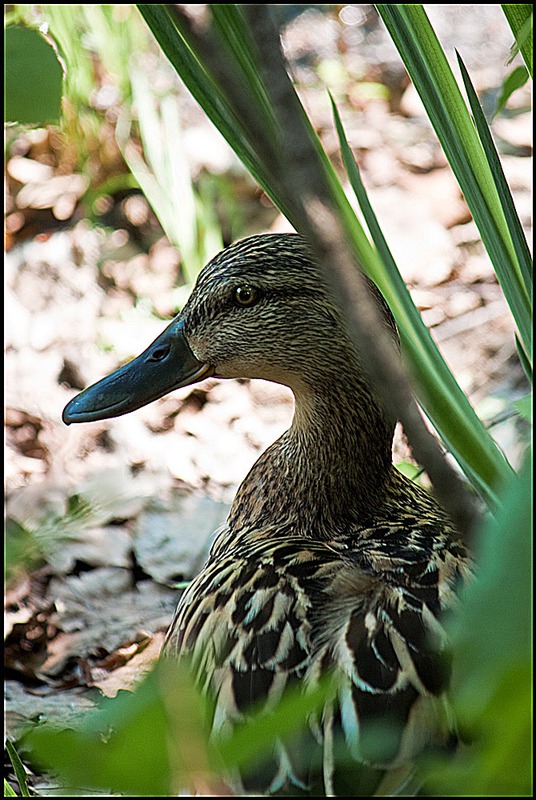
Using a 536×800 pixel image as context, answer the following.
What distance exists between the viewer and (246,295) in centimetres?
157

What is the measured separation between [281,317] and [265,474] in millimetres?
285

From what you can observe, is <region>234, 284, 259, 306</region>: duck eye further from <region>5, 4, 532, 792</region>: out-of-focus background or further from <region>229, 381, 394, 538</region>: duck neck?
<region>5, 4, 532, 792</region>: out-of-focus background

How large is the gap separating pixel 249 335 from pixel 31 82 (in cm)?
94

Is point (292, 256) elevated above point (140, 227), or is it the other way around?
point (140, 227)

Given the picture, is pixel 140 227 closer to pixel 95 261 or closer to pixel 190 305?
pixel 95 261

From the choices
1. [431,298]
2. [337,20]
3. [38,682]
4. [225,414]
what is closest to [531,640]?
[38,682]

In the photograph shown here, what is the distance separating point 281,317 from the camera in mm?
1568

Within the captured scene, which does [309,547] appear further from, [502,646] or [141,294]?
[141,294]

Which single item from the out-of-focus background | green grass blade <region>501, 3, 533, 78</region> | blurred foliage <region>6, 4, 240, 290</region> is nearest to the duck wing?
green grass blade <region>501, 3, 533, 78</region>

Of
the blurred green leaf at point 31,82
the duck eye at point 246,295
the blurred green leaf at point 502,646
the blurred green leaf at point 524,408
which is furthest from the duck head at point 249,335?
the blurred green leaf at point 502,646

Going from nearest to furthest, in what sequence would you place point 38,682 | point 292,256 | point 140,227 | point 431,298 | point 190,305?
point 292,256
point 190,305
point 38,682
point 431,298
point 140,227

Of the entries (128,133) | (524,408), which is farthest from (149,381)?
(128,133)

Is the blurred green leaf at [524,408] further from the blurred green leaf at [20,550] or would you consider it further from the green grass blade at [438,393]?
the blurred green leaf at [20,550]

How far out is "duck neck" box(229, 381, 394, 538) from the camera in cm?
154
